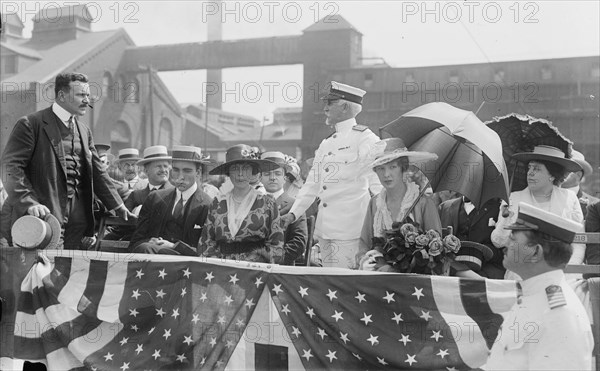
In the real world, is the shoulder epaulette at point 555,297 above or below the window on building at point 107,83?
below

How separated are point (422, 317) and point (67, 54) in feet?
116

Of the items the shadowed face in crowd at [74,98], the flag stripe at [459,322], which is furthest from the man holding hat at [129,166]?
the flag stripe at [459,322]

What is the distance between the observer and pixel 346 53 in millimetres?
30578

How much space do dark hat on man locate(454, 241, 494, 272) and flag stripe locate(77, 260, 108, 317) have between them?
249 cm

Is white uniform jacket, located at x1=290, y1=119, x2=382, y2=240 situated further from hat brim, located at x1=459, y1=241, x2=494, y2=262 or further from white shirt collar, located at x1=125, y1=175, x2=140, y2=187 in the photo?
white shirt collar, located at x1=125, y1=175, x2=140, y2=187

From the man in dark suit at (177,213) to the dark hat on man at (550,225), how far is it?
378 centimetres

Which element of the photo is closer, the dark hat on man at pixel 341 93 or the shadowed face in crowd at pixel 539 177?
the shadowed face in crowd at pixel 539 177

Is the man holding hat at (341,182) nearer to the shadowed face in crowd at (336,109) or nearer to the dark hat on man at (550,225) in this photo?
the shadowed face in crowd at (336,109)

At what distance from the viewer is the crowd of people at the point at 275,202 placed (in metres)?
5.13

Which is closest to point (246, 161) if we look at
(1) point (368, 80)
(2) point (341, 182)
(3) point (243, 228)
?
(3) point (243, 228)

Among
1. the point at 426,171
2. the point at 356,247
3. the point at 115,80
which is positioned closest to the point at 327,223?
the point at 356,247

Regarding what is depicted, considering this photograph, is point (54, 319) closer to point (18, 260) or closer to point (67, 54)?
point (18, 260)

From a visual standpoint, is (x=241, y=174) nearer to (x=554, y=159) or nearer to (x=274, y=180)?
(x=274, y=180)

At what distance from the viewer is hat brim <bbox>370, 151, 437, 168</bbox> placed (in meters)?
5.05
